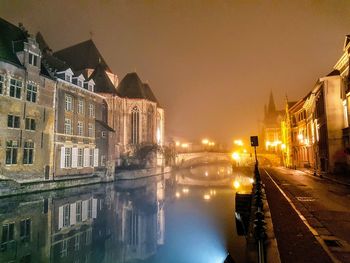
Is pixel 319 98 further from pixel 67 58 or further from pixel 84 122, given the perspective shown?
pixel 67 58

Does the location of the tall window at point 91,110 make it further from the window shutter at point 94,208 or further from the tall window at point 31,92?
the window shutter at point 94,208

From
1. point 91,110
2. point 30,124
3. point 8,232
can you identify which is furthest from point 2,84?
point 8,232

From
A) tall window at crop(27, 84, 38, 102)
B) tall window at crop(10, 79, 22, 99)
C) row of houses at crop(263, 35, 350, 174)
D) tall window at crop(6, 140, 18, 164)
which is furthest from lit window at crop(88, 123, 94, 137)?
row of houses at crop(263, 35, 350, 174)

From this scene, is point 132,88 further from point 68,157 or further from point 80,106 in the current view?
point 68,157

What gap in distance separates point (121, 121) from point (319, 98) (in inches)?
1302

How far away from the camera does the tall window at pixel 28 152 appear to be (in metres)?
25.4

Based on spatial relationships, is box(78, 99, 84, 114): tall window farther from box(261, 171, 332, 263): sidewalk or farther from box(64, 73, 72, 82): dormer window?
box(261, 171, 332, 263): sidewalk

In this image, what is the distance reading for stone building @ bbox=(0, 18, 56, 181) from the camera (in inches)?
938

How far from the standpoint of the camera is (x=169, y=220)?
56.9 feet

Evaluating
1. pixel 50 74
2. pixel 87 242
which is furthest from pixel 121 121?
pixel 87 242

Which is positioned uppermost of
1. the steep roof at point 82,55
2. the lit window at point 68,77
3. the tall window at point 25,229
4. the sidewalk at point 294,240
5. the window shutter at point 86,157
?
the steep roof at point 82,55

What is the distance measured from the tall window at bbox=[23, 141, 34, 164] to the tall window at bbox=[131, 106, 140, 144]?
1024 inches

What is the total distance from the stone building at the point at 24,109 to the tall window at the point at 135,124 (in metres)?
23.4

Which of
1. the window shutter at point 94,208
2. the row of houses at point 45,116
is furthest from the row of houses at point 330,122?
the row of houses at point 45,116
